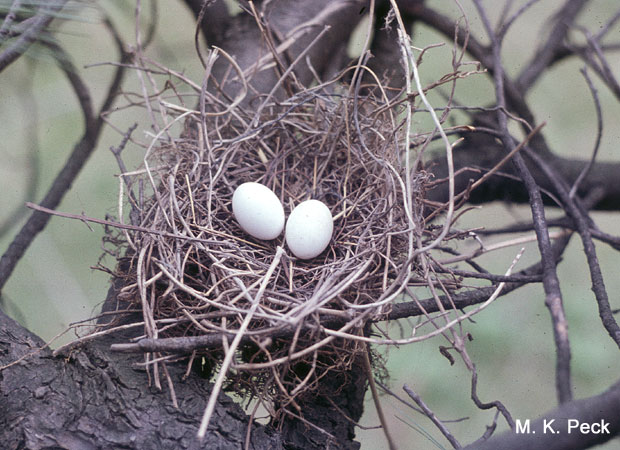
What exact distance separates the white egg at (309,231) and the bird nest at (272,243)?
2 centimetres

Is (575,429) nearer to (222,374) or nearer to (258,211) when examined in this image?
(222,374)

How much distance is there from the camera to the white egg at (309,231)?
713 millimetres

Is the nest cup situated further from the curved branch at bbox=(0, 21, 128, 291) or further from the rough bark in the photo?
the curved branch at bbox=(0, 21, 128, 291)

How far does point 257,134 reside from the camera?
0.82m

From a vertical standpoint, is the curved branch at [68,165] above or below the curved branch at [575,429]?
above

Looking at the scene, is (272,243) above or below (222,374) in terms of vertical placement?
above

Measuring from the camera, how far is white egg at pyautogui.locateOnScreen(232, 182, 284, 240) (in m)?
0.74

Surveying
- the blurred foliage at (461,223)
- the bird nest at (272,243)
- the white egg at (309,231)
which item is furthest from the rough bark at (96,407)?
the blurred foliage at (461,223)

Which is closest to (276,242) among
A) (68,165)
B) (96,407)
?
(96,407)

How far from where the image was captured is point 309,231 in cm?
71

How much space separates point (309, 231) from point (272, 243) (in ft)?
0.31

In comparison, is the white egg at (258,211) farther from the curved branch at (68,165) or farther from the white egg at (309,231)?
the curved branch at (68,165)

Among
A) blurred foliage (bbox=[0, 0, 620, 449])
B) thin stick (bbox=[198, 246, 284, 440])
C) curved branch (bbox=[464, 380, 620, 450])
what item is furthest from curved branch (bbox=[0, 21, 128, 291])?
curved branch (bbox=[464, 380, 620, 450])

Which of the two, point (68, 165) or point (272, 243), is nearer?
point (272, 243)
